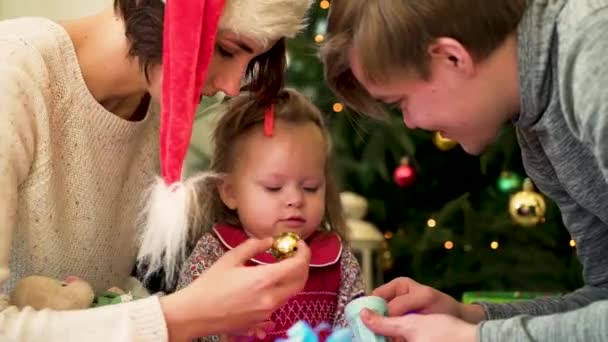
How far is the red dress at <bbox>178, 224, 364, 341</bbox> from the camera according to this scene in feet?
4.54

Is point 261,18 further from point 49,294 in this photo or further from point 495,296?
point 495,296

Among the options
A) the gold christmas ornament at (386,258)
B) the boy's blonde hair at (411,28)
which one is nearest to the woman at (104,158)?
the boy's blonde hair at (411,28)

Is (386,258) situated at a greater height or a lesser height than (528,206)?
lesser

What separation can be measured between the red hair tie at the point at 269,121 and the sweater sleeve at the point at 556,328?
58 centimetres

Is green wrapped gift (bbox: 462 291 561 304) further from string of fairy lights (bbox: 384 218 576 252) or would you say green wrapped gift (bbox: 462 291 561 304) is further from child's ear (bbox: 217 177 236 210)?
child's ear (bbox: 217 177 236 210)

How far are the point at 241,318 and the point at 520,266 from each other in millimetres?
1272

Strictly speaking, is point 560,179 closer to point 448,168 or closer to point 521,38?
point 521,38

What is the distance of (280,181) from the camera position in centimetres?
140

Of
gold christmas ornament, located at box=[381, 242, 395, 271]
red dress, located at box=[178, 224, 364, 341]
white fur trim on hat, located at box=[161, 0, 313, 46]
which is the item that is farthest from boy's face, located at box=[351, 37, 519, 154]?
gold christmas ornament, located at box=[381, 242, 395, 271]

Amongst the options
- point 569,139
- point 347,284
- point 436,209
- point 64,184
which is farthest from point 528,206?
point 64,184

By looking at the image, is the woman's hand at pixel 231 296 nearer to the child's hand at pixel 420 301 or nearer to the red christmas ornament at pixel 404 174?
the child's hand at pixel 420 301

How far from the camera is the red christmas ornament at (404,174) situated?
217cm

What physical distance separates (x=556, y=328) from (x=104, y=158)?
30.2 inches

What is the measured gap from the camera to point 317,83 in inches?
81.5
